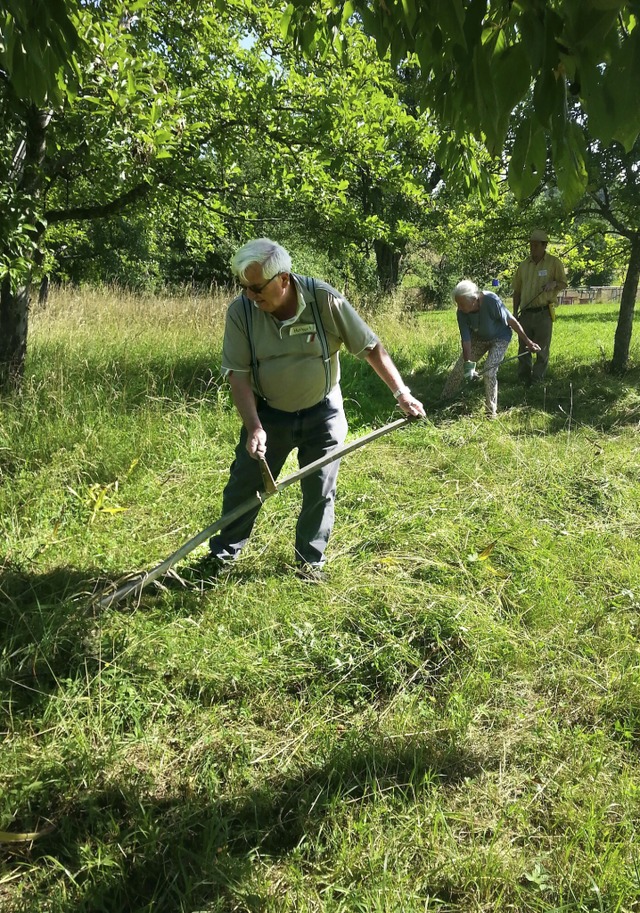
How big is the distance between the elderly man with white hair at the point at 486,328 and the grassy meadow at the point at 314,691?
71.3 inches

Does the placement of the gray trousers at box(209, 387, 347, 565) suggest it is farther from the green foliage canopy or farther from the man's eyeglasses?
the green foliage canopy

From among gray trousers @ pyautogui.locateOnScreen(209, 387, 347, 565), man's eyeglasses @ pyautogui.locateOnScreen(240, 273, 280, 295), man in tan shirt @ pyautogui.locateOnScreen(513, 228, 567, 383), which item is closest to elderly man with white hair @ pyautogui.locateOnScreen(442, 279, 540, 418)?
man in tan shirt @ pyautogui.locateOnScreen(513, 228, 567, 383)

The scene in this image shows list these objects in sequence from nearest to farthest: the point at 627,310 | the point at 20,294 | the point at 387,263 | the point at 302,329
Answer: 1. the point at 302,329
2. the point at 20,294
3. the point at 627,310
4. the point at 387,263

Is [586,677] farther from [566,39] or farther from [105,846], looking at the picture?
[566,39]

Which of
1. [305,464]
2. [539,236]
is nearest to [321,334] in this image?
[305,464]

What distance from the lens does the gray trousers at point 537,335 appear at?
23.7ft

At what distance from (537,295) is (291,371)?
542cm

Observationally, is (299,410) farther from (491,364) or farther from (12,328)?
(491,364)

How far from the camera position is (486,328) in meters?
6.08

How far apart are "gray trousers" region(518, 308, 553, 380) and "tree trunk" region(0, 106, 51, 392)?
560cm

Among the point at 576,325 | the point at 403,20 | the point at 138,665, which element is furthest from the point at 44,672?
the point at 576,325

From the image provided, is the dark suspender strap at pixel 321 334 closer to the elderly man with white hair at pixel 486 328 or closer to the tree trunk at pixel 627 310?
the elderly man with white hair at pixel 486 328

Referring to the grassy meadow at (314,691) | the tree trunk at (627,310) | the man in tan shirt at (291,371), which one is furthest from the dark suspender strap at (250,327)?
the tree trunk at (627,310)

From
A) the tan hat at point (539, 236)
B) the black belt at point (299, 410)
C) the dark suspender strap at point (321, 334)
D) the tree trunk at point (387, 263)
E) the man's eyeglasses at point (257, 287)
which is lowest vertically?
the black belt at point (299, 410)
